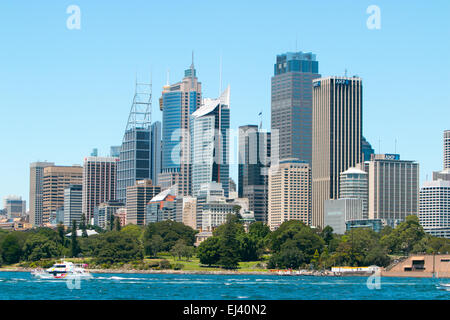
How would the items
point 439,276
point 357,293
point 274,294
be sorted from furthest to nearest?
point 439,276 → point 357,293 → point 274,294

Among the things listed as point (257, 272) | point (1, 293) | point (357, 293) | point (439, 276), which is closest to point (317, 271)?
A: point (257, 272)

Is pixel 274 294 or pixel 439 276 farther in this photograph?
pixel 439 276

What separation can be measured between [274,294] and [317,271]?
89.2m
